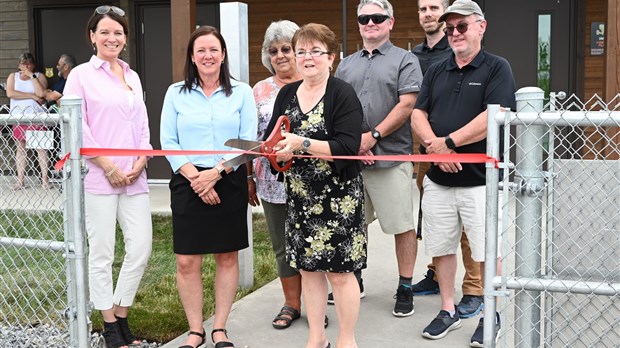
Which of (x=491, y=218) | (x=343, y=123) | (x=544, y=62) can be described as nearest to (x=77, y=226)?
(x=343, y=123)

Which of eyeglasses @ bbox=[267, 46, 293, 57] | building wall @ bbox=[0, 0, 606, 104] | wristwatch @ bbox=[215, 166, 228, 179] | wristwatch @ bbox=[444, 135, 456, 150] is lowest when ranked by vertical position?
wristwatch @ bbox=[215, 166, 228, 179]

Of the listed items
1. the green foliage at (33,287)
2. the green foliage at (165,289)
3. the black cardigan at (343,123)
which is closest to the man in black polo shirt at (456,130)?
the black cardigan at (343,123)

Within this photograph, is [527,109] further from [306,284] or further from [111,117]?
[111,117]

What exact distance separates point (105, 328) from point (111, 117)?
3.86 feet

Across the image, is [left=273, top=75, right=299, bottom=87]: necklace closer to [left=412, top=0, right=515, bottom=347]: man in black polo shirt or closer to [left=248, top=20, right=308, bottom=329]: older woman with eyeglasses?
[left=248, top=20, right=308, bottom=329]: older woman with eyeglasses

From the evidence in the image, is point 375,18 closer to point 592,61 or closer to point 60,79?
point 592,61

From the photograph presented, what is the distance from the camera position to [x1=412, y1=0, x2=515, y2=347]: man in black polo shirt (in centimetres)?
414

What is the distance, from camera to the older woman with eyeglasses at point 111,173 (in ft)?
13.4

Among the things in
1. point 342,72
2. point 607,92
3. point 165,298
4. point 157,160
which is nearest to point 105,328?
point 165,298

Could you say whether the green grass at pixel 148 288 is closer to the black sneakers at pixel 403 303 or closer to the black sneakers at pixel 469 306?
the black sneakers at pixel 403 303

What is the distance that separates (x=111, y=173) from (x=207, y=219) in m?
0.57

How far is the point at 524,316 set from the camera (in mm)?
2883

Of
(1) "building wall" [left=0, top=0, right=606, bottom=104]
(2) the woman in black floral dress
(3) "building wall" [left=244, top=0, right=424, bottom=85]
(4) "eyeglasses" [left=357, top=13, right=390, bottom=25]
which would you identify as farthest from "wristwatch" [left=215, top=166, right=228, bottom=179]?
(3) "building wall" [left=244, top=0, right=424, bottom=85]

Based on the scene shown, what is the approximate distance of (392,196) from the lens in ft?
15.6
